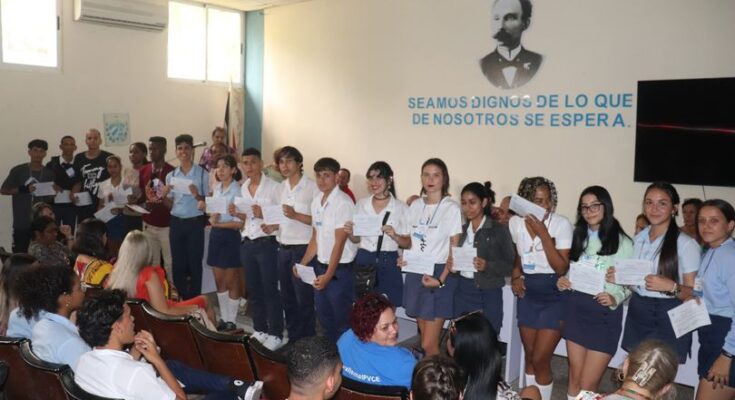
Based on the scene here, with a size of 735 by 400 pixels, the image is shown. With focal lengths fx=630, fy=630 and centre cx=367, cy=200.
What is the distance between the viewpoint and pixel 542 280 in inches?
142

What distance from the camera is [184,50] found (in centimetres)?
905

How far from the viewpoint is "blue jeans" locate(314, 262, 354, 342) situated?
4.40 meters

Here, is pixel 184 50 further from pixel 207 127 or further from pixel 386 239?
pixel 386 239

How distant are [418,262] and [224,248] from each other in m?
2.05

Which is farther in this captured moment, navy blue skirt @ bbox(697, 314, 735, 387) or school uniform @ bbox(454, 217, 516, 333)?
school uniform @ bbox(454, 217, 516, 333)

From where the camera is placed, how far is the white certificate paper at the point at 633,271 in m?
3.15

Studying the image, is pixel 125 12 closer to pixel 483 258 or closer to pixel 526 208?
pixel 483 258

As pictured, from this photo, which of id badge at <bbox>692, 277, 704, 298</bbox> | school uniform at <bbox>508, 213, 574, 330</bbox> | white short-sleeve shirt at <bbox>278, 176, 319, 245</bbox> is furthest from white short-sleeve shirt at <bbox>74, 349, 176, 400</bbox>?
id badge at <bbox>692, 277, 704, 298</bbox>

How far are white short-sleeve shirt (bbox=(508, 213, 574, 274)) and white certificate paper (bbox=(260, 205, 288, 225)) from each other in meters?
1.77

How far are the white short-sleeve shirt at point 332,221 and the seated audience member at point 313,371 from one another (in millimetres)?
2190

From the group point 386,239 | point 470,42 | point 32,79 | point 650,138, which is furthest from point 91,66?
point 650,138

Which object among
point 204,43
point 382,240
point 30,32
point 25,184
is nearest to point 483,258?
point 382,240

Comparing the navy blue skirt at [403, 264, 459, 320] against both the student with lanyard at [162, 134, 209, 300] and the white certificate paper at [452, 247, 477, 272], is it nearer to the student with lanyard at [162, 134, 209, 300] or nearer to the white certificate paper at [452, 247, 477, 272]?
the white certificate paper at [452, 247, 477, 272]

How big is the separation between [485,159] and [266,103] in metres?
3.93
